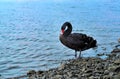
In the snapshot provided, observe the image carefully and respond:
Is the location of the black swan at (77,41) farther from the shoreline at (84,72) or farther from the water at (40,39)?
the shoreline at (84,72)

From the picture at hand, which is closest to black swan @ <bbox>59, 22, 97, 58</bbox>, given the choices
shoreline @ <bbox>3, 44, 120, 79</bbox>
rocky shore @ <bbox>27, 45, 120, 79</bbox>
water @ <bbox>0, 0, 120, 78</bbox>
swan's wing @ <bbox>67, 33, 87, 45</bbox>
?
swan's wing @ <bbox>67, 33, 87, 45</bbox>

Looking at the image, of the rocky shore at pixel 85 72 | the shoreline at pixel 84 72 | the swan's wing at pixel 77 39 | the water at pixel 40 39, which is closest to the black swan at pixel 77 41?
the swan's wing at pixel 77 39

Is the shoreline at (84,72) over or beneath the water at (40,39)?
beneath

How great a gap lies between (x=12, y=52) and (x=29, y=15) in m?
18.4

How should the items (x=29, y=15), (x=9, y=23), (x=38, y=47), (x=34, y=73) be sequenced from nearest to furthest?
(x=34, y=73)
(x=38, y=47)
(x=9, y=23)
(x=29, y=15)

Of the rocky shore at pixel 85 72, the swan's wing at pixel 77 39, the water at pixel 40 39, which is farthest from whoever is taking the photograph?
the water at pixel 40 39

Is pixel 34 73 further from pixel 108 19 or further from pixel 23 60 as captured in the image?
pixel 108 19

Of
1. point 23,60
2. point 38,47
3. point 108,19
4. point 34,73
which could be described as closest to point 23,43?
point 38,47

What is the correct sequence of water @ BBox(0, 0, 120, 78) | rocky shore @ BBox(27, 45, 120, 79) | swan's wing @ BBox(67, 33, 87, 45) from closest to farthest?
rocky shore @ BBox(27, 45, 120, 79) → swan's wing @ BBox(67, 33, 87, 45) → water @ BBox(0, 0, 120, 78)

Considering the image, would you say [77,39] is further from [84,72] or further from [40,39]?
[40,39]

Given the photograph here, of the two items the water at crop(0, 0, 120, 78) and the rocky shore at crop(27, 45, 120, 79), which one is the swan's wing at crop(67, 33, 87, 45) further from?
the rocky shore at crop(27, 45, 120, 79)

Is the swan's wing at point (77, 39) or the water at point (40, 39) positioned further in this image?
the water at point (40, 39)

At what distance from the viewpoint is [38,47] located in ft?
61.2

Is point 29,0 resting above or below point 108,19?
above
